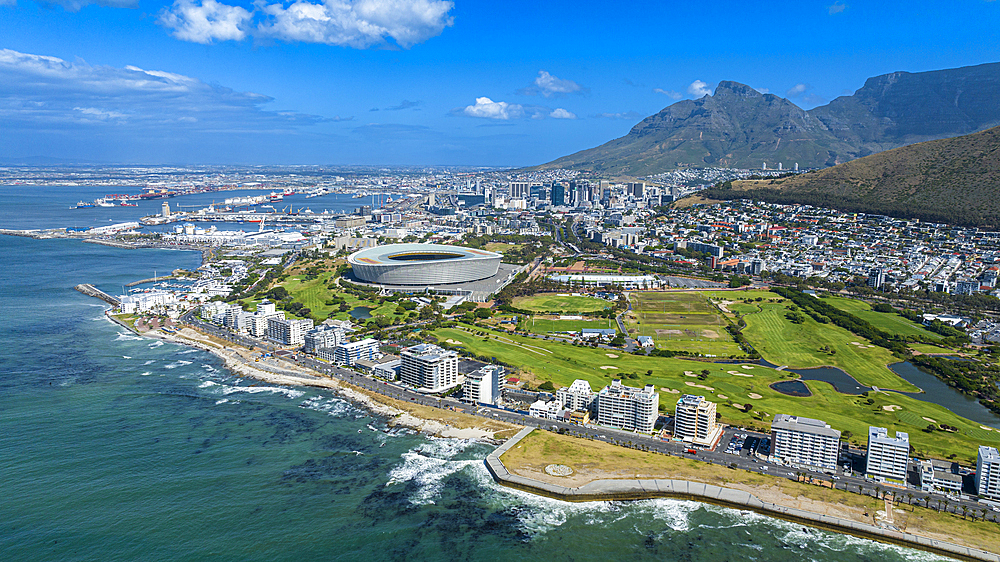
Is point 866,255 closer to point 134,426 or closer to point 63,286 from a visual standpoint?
point 134,426

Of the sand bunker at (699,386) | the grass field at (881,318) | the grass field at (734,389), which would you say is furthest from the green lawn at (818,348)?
the sand bunker at (699,386)

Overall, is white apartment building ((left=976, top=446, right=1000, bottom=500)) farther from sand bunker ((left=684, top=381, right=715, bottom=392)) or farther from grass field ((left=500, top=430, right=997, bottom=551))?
sand bunker ((left=684, top=381, right=715, bottom=392))

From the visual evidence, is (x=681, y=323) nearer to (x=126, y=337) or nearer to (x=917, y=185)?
(x=126, y=337)

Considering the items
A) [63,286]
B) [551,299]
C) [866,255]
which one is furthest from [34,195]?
[866,255]

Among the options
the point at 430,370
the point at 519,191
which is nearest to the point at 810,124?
the point at 519,191

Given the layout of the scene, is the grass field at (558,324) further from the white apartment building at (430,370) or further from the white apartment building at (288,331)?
the white apartment building at (288,331)
